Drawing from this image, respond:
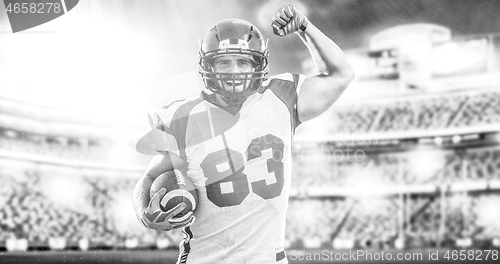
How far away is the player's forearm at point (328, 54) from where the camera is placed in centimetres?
107

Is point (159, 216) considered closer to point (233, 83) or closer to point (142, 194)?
point (142, 194)

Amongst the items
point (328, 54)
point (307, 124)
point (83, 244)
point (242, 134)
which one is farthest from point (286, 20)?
point (307, 124)

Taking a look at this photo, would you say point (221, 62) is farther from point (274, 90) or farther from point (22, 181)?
point (22, 181)

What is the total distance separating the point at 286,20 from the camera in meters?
1.03

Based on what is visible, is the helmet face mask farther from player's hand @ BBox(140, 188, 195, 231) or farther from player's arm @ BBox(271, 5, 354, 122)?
player's hand @ BBox(140, 188, 195, 231)

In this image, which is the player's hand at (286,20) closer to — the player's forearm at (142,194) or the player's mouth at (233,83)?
the player's mouth at (233,83)

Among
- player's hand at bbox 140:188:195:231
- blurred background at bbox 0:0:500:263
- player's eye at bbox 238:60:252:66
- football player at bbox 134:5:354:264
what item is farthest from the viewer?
blurred background at bbox 0:0:500:263

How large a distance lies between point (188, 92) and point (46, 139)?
3.02 metres

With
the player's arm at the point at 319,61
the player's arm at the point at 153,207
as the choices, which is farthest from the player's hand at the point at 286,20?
the player's arm at the point at 153,207

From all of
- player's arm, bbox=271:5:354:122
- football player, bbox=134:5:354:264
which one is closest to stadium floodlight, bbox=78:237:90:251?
football player, bbox=134:5:354:264

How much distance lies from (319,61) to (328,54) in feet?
0.12

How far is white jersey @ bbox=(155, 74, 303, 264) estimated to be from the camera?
3.53ft

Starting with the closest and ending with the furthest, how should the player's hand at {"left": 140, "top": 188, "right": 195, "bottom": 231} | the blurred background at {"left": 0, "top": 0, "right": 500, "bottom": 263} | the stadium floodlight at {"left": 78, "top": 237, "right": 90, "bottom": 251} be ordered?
the player's hand at {"left": 140, "top": 188, "right": 195, "bottom": 231}, the blurred background at {"left": 0, "top": 0, "right": 500, "bottom": 263}, the stadium floodlight at {"left": 78, "top": 237, "right": 90, "bottom": 251}

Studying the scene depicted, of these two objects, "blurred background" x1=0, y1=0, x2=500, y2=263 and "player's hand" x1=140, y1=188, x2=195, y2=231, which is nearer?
"player's hand" x1=140, y1=188, x2=195, y2=231
